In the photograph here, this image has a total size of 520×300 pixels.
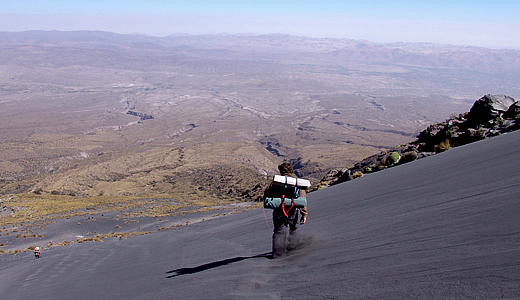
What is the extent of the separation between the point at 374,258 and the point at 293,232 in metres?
1.70

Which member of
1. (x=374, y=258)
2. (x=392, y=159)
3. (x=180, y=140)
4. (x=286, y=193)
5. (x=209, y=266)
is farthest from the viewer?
(x=180, y=140)

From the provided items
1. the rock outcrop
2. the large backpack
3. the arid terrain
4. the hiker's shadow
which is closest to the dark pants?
the large backpack

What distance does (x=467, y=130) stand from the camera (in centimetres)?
1456

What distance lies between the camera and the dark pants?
5254mm

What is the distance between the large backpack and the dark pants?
0.16 metres

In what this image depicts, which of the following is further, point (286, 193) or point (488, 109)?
point (488, 109)

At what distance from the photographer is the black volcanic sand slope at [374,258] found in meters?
2.98

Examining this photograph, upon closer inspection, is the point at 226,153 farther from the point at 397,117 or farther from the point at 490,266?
the point at 397,117

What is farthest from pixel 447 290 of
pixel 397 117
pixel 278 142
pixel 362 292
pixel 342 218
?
pixel 397 117

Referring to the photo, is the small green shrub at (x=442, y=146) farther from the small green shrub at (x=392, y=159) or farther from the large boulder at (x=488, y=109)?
the large boulder at (x=488, y=109)

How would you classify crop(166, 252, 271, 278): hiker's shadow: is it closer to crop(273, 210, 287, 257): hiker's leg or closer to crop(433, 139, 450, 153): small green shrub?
crop(273, 210, 287, 257): hiker's leg

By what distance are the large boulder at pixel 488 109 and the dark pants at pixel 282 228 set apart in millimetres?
12972

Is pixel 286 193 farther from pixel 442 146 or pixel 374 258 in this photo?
pixel 442 146

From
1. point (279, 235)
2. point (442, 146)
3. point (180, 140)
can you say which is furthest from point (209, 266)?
point (180, 140)
